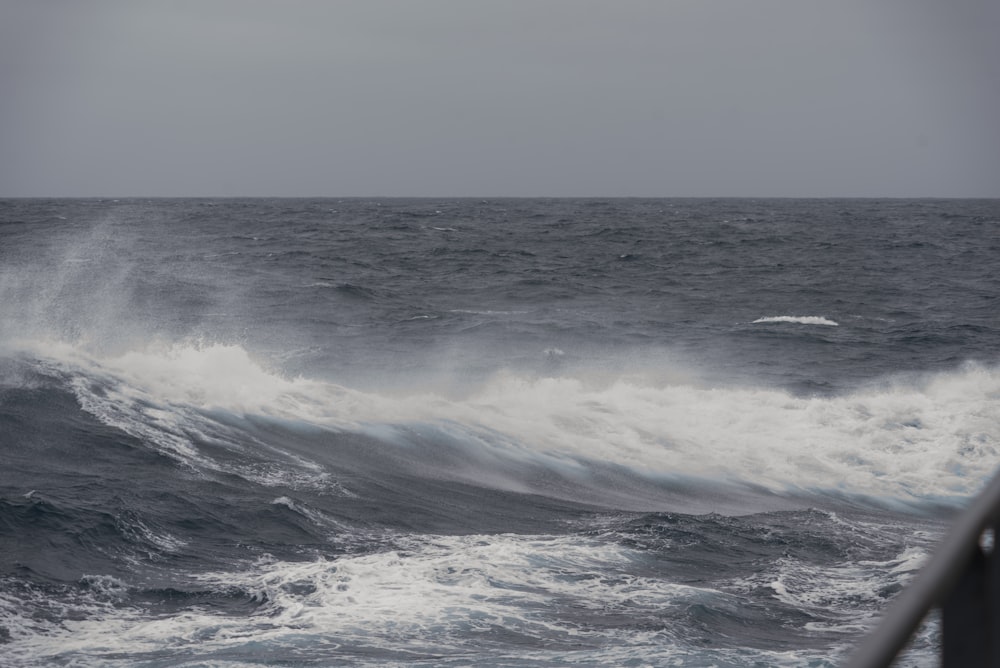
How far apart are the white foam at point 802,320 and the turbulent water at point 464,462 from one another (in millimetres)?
147

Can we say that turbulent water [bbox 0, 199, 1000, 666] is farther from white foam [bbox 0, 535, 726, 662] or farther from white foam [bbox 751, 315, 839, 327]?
white foam [bbox 751, 315, 839, 327]

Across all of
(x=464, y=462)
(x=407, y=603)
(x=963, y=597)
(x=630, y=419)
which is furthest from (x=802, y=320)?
(x=963, y=597)

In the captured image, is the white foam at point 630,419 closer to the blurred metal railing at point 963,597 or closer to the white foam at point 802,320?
the white foam at point 802,320

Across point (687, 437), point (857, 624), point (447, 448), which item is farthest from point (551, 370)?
point (857, 624)

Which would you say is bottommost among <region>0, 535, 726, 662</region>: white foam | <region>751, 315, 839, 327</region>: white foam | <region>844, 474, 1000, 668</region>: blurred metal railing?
<region>0, 535, 726, 662</region>: white foam

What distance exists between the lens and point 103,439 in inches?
406

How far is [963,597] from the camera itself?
82 cm

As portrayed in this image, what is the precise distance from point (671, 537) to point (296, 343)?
1065 cm

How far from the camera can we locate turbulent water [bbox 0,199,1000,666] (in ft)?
20.9

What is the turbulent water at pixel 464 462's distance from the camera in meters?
6.36

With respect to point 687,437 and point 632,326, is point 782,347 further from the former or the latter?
point 687,437

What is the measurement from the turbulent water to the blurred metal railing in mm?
5164

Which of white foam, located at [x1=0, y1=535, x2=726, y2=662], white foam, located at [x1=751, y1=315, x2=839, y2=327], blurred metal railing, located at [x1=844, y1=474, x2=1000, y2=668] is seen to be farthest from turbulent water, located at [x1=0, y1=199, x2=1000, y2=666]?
→ blurred metal railing, located at [x1=844, y1=474, x2=1000, y2=668]

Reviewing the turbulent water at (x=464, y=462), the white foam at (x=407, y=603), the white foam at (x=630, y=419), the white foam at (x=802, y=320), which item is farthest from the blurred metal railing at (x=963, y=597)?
the white foam at (x=802, y=320)
